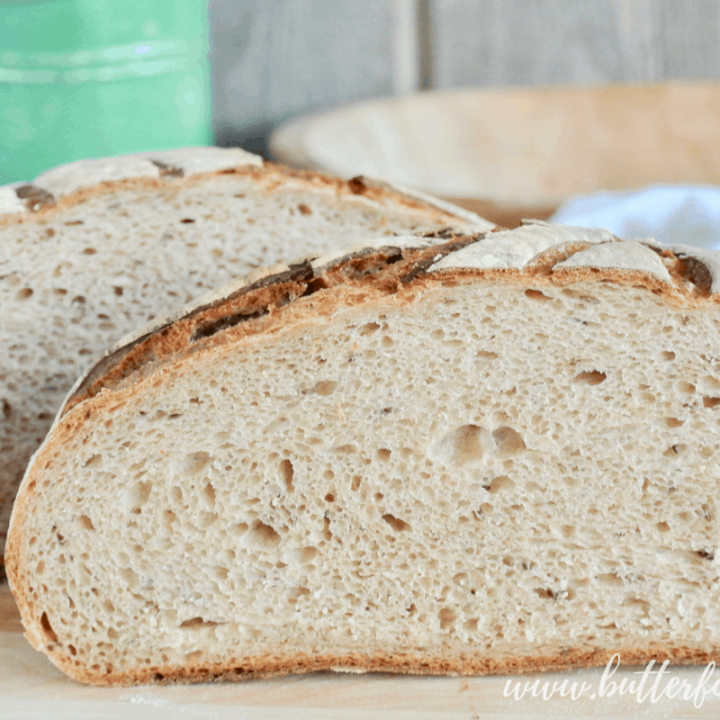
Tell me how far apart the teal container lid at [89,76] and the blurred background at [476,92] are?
0.38 feet

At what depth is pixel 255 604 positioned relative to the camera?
1091 mm

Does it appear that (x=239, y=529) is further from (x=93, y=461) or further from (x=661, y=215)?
(x=661, y=215)

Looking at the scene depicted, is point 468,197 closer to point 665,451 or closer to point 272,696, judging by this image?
point 665,451

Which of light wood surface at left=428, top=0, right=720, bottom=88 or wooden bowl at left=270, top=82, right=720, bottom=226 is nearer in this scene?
wooden bowl at left=270, top=82, right=720, bottom=226

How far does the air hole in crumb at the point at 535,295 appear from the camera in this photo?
3.39 ft

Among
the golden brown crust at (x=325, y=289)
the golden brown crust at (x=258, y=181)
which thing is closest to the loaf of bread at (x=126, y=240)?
the golden brown crust at (x=258, y=181)

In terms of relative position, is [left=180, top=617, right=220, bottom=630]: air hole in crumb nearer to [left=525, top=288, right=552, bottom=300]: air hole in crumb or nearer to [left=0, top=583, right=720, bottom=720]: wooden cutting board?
[left=0, top=583, right=720, bottom=720]: wooden cutting board

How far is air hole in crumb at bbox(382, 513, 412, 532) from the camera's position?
3.58ft

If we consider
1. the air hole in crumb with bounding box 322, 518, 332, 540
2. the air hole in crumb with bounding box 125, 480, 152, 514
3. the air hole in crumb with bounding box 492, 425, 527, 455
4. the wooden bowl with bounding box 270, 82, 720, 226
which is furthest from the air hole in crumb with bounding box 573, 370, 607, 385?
the wooden bowl with bounding box 270, 82, 720, 226

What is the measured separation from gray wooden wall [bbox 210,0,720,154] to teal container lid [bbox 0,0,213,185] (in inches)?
48.0

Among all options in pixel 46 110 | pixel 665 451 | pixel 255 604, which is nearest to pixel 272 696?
pixel 255 604

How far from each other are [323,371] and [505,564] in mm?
369

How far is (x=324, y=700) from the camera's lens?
1020mm

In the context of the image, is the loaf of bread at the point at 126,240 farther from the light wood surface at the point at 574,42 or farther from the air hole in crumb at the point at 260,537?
the light wood surface at the point at 574,42
